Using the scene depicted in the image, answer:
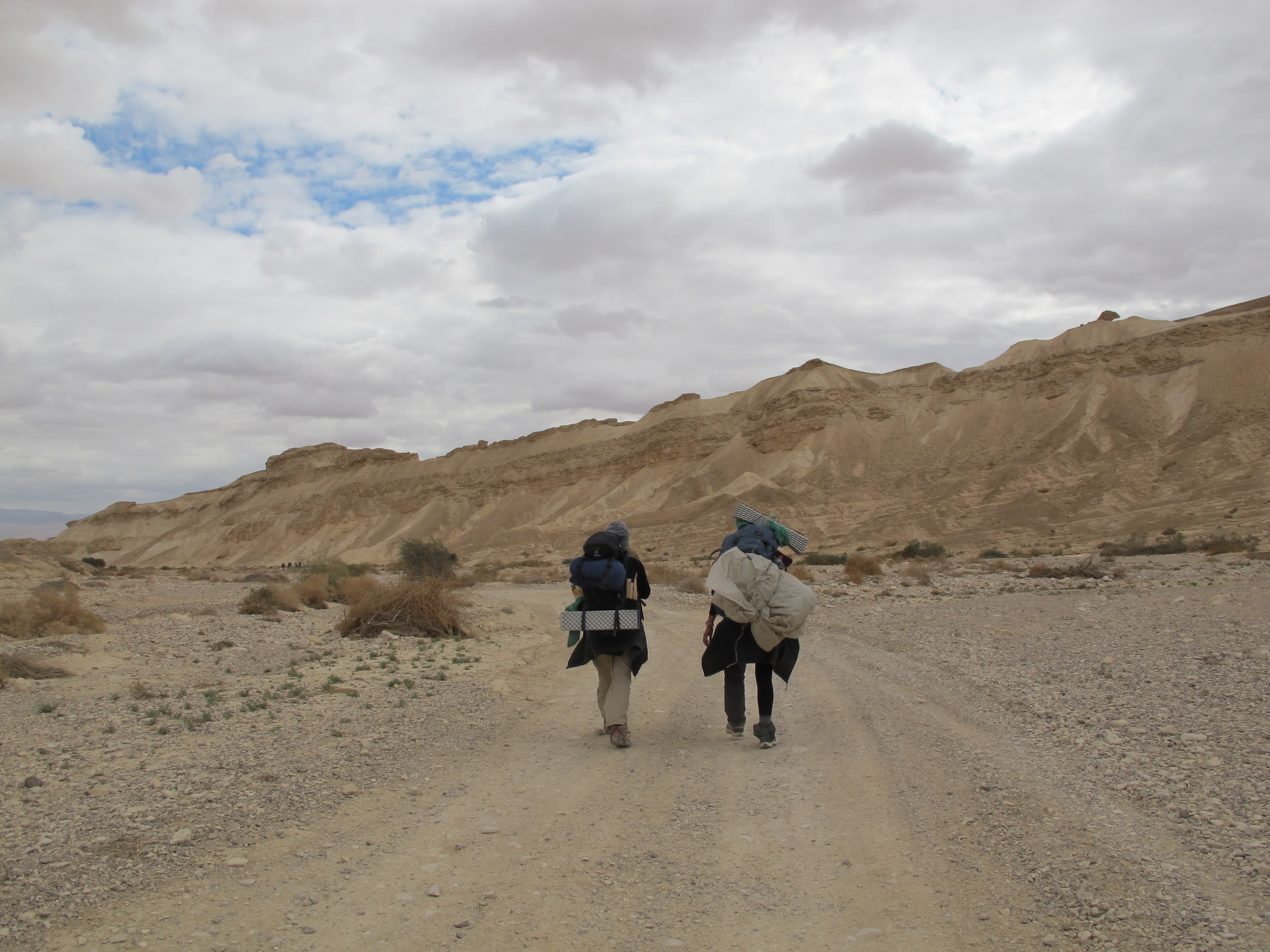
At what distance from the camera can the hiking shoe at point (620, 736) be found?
270 inches

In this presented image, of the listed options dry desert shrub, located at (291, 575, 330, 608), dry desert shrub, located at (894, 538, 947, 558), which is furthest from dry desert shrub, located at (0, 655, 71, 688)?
dry desert shrub, located at (894, 538, 947, 558)

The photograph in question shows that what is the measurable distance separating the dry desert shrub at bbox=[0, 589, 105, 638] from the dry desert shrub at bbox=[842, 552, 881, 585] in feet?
61.6

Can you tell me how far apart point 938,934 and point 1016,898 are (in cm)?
55

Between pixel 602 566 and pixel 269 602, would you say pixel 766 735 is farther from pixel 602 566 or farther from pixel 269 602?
pixel 269 602

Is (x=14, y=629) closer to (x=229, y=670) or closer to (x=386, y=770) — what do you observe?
(x=229, y=670)

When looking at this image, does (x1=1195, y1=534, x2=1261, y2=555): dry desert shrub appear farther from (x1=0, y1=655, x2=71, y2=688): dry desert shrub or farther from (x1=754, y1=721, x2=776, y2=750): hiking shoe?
(x1=0, y1=655, x2=71, y2=688): dry desert shrub

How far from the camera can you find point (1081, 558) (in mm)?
29766

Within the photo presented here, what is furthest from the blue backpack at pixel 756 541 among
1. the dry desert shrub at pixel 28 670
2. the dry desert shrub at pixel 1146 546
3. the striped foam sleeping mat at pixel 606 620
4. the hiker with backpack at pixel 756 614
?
the dry desert shrub at pixel 1146 546

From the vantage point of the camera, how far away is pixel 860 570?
27.7 m

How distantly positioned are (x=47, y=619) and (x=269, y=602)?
495cm

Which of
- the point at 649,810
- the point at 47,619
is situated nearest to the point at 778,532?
the point at 649,810

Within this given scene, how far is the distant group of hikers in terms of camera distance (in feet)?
22.2

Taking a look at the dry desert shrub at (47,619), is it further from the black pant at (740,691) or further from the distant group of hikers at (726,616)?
the black pant at (740,691)

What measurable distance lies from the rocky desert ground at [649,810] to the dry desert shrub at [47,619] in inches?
199
